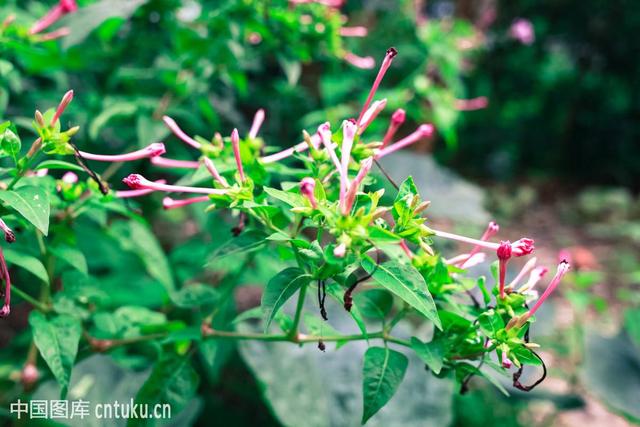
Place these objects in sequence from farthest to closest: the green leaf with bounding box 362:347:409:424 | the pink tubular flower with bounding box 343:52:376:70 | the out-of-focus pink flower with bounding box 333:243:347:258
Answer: the pink tubular flower with bounding box 343:52:376:70
the green leaf with bounding box 362:347:409:424
the out-of-focus pink flower with bounding box 333:243:347:258

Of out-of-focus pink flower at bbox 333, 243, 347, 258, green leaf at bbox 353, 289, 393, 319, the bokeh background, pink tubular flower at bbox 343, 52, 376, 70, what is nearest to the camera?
out-of-focus pink flower at bbox 333, 243, 347, 258

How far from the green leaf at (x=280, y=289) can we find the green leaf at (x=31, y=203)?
22 centimetres

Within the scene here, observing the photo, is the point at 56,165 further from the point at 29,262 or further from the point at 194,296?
the point at 194,296

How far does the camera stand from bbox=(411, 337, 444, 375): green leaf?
630 mm

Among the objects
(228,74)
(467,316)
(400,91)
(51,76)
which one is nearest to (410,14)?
(400,91)

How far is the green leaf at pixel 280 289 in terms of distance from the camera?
59 centimetres

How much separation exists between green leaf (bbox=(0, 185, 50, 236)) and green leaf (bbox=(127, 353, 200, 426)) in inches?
12.3

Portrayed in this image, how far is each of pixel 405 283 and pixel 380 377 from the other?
5.0 inches

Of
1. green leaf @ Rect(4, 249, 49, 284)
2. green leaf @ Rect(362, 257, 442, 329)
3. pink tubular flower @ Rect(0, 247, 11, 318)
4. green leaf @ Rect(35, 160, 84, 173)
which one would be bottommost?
green leaf @ Rect(4, 249, 49, 284)

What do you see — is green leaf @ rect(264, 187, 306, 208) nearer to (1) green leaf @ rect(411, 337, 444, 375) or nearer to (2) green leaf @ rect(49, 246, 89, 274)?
(1) green leaf @ rect(411, 337, 444, 375)

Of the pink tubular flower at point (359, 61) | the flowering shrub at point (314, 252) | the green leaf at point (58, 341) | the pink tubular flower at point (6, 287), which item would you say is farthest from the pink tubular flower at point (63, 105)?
the pink tubular flower at point (359, 61)

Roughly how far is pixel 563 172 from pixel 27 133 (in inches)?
180

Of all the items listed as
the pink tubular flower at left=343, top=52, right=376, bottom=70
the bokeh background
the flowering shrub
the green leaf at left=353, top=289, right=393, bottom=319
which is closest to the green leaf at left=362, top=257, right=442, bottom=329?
the flowering shrub

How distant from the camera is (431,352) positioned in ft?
2.14
